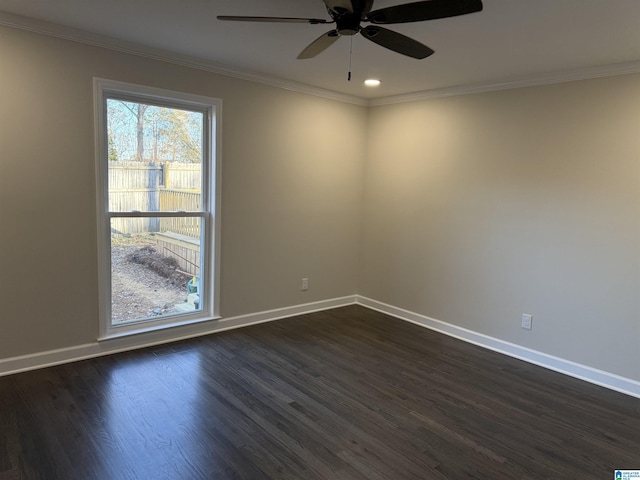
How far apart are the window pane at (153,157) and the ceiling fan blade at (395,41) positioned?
215 cm

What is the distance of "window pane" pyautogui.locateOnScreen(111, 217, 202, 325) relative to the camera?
351 cm

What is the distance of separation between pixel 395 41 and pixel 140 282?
2.79 meters

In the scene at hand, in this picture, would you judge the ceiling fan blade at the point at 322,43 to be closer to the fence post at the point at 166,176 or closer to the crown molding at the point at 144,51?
the crown molding at the point at 144,51

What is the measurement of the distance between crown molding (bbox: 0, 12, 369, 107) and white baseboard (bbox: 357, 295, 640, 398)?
8.42ft

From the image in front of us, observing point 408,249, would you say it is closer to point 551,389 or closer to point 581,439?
point 551,389

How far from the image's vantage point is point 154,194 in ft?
11.9

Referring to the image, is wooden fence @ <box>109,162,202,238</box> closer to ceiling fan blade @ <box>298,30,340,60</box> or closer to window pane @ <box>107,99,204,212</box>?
window pane @ <box>107,99,204,212</box>

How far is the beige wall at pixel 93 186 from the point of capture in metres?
2.94

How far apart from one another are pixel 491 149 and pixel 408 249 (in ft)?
4.42

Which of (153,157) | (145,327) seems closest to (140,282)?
(145,327)

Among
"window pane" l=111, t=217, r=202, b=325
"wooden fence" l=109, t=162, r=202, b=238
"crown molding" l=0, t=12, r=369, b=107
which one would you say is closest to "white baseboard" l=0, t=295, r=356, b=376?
"window pane" l=111, t=217, r=202, b=325

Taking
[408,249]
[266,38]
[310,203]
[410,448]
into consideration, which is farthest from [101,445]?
[408,249]

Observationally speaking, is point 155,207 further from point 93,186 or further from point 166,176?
point 93,186

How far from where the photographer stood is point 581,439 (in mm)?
2545
